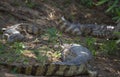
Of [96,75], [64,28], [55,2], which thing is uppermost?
[55,2]

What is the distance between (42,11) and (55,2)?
1.07 meters

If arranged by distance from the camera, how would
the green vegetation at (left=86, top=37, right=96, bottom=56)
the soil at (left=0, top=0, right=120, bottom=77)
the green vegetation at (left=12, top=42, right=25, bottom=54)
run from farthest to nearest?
the soil at (left=0, top=0, right=120, bottom=77) < the green vegetation at (left=86, top=37, right=96, bottom=56) < the green vegetation at (left=12, top=42, right=25, bottom=54)

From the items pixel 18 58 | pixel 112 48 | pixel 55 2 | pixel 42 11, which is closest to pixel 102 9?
pixel 55 2

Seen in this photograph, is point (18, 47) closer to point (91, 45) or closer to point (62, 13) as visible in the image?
point (91, 45)

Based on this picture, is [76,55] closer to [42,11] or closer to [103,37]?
[103,37]

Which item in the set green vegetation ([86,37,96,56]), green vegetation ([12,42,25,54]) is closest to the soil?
green vegetation ([86,37,96,56])

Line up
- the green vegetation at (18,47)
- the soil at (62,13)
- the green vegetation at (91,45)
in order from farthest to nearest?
the soil at (62,13), the green vegetation at (91,45), the green vegetation at (18,47)

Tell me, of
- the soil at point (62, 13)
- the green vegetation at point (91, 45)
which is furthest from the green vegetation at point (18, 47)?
the green vegetation at point (91, 45)

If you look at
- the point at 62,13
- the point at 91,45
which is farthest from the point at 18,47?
the point at 62,13

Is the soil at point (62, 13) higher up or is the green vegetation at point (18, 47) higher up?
the soil at point (62, 13)

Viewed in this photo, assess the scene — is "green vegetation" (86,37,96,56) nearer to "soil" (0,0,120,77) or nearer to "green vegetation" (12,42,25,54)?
"soil" (0,0,120,77)

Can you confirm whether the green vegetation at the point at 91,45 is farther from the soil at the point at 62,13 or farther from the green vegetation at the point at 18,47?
the green vegetation at the point at 18,47

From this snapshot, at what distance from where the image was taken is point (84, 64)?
658cm

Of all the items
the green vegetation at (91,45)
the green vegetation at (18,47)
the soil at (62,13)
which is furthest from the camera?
the soil at (62,13)
